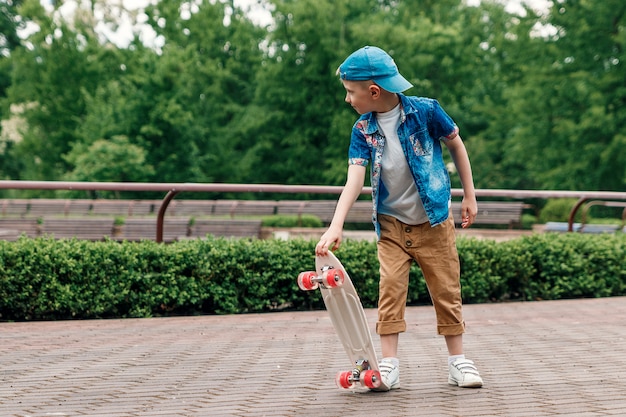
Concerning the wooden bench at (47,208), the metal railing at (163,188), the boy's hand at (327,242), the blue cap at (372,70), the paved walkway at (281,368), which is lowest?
the wooden bench at (47,208)

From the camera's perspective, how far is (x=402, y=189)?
412cm

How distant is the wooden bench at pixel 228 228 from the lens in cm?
1592

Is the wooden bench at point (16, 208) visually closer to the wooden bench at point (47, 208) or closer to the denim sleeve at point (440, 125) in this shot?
the wooden bench at point (47, 208)

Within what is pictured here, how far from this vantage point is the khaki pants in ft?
13.5

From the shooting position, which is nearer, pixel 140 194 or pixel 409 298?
pixel 409 298

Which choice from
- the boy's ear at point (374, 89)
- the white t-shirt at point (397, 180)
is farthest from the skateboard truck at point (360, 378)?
the boy's ear at point (374, 89)

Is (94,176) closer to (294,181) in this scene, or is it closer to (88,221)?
(294,181)

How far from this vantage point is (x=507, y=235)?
65.0 feet

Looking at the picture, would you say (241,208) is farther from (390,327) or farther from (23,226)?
(390,327)

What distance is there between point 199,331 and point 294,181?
2982cm

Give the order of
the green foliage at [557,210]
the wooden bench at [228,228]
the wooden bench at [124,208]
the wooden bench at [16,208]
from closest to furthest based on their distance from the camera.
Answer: the wooden bench at [228,228]
the wooden bench at [124,208]
the wooden bench at [16,208]
the green foliage at [557,210]

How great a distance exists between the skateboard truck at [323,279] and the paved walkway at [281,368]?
52 centimetres

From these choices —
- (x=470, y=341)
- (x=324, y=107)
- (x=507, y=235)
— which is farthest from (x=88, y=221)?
(x=324, y=107)

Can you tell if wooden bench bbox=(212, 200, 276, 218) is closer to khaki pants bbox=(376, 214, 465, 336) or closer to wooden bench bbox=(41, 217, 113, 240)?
wooden bench bbox=(41, 217, 113, 240)
